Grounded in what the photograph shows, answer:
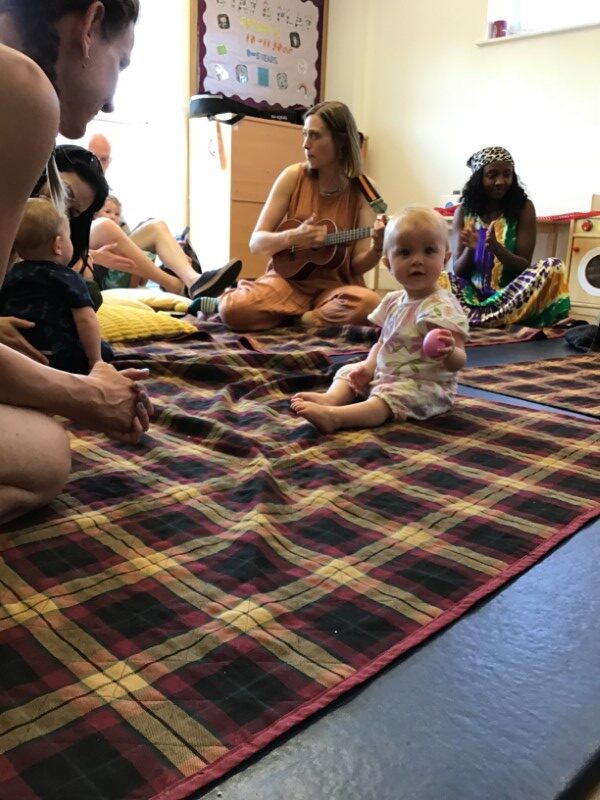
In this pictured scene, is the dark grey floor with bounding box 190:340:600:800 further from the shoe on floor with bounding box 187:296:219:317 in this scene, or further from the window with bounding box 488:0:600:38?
the window with bounding box 488:0:600:38

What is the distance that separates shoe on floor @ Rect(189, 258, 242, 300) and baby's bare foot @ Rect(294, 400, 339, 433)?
167cm

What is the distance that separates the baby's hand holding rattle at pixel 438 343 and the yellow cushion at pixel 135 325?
1055mm

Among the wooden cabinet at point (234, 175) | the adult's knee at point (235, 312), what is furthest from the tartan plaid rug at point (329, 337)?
the wooden cabinet at point (234, 175)

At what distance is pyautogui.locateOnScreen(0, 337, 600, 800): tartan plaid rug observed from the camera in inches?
22.0

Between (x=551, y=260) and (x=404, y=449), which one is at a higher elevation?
(x=551, y=260)

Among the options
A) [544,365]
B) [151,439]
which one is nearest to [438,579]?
[151,439]

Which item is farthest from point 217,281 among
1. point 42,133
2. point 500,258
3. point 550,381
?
point 42,133

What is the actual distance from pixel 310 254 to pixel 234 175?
1944 millimetres

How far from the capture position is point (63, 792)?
1.64 ft

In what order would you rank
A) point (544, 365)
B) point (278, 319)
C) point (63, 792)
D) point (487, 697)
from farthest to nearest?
point (278, 319), point (544, 365), point (487, 697), point (63, 792)

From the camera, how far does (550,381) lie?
1.92 meters

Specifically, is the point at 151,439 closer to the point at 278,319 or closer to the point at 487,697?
the point at 487,697

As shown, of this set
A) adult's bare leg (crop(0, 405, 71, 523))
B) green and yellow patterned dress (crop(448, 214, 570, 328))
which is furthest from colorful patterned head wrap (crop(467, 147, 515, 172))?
adult's bare leg (crop(0, 405, 71, 523))

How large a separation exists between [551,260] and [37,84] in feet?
8.92
